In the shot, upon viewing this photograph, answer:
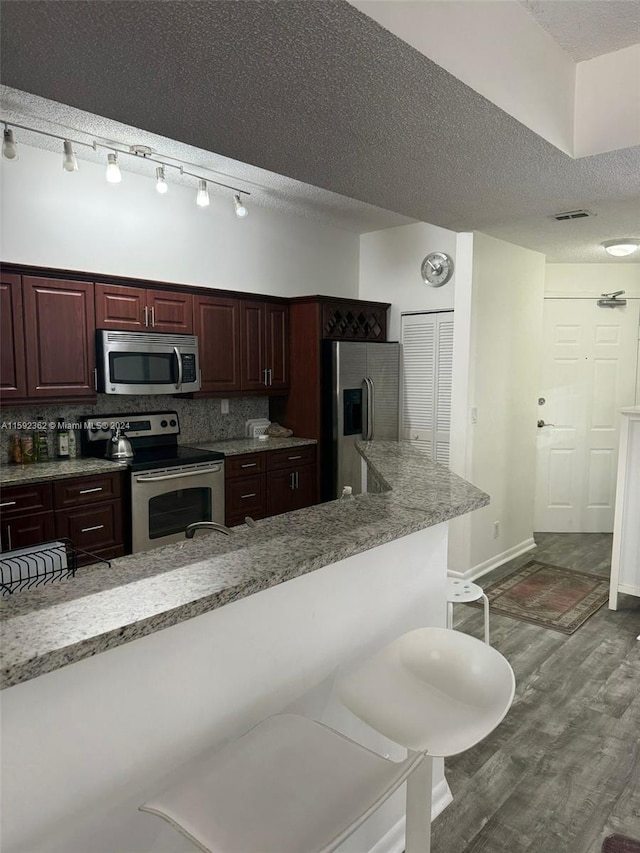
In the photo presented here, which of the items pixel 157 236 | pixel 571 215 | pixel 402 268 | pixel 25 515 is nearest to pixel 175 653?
pixel 25 515

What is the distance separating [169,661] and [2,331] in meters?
2.69

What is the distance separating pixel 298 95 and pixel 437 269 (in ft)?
10.5

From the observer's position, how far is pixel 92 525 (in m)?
3.44

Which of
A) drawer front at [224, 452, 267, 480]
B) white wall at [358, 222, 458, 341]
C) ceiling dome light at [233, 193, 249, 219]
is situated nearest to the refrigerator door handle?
white wall at [358, 222, 458, 341]

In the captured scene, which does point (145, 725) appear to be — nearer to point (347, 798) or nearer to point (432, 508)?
point (347, 798)

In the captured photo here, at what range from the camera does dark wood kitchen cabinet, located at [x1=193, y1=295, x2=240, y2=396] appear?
14.0 feet

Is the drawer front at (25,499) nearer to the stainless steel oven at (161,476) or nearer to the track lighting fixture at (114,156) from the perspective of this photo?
the stainless steel oven at (161,476)

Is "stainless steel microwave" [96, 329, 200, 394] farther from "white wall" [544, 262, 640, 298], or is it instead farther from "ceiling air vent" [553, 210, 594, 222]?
"white wall" [544, 262, 640, 298]

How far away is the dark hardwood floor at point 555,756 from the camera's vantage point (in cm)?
197

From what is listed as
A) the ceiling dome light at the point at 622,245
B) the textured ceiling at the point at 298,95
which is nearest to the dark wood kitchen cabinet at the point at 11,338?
the textured ceiling at the point at 298,95

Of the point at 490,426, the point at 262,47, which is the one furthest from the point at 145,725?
the point at 490,426

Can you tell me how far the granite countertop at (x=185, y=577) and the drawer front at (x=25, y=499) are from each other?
6.24 feet

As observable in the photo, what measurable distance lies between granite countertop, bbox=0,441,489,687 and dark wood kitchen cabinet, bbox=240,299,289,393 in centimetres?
280

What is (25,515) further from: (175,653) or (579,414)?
(579,414)
